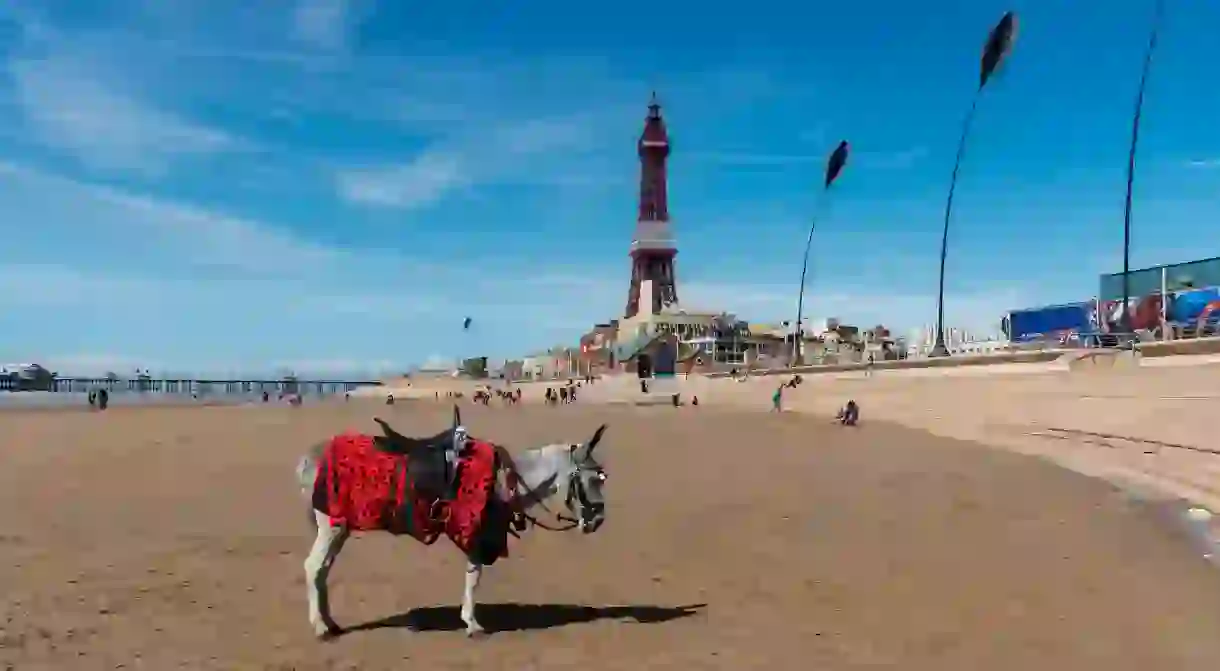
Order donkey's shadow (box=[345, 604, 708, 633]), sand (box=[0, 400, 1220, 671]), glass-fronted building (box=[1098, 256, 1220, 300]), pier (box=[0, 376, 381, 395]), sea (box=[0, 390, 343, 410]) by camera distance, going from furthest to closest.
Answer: pier (box=[0, 376, 381, 395]), sea (box=[0, 390, 343, 410]), glass-fronted building (box=[1098, 256, 1220, 300]), donkey's shadow (box=[345, 604, 708, 633]), sand (box=[0, 400, 1220, 671])

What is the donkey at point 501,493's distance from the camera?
709 centimetres

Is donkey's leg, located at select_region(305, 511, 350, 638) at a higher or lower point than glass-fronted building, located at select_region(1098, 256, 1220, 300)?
lower

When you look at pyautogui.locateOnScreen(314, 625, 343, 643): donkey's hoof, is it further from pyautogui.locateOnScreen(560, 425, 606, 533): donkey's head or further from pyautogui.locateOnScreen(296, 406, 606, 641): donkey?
pyautogui.locateOnScreen(560, 425, 606, 533): donkey's head

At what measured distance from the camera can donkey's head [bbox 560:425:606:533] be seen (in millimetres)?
7059

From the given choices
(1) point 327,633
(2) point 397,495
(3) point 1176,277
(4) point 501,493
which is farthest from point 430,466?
(3) point 1176,277

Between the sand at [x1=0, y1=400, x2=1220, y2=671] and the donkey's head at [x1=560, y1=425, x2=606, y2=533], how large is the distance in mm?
878

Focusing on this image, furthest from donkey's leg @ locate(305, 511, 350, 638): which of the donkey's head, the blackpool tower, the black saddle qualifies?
the blackpool tower

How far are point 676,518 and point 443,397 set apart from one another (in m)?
75.9

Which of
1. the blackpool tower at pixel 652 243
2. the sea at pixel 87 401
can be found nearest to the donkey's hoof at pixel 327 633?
the sea at pixel 87 401

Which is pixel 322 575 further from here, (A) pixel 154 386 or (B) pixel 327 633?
(A) pixel 154 386

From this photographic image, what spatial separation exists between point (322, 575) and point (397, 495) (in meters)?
0.83

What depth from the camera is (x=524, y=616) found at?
25.9ft

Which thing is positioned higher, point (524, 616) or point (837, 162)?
point (837, 162)

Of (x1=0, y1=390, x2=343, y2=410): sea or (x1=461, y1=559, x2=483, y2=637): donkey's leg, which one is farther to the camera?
(x1=0, y1=390, x2=343, y2=410): sea
